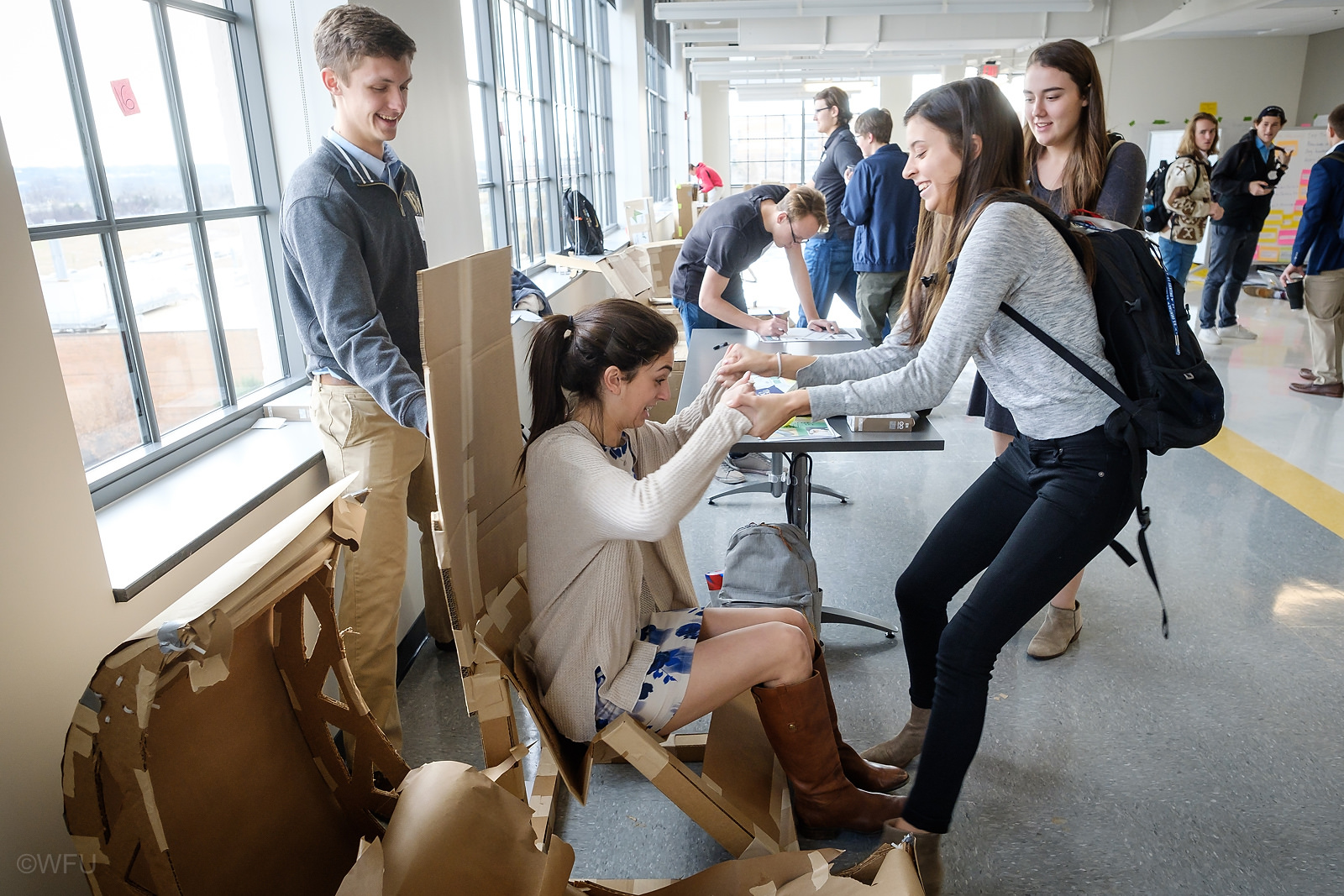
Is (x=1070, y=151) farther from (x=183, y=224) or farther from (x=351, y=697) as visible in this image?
(x=183, y=224)

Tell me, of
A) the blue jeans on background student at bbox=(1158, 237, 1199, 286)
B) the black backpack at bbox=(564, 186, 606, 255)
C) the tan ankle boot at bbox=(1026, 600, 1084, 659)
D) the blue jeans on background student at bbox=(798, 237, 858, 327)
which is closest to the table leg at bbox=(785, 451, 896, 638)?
the tan ankle boot at bbox=(1026, 600, 1084, 659)

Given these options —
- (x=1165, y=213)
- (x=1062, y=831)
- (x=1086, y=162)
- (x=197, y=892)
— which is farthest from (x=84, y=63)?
(x=1165, y=213)

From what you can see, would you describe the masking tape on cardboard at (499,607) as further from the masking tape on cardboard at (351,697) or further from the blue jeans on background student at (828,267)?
the blue jeans on background student at (828,267)

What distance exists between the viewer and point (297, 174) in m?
1.85

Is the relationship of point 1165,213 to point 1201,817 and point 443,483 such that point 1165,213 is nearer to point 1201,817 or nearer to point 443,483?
point 1201,817

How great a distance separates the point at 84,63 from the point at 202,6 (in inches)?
19.8

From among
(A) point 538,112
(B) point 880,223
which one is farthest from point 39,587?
(A) point 538,112

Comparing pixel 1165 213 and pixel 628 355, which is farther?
pixel 1165 213

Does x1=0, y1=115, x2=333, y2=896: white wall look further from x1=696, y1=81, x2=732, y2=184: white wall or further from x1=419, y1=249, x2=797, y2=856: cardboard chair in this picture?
x1=696, y1=81, x2=732, y2=184: white wall

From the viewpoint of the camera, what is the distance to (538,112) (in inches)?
245

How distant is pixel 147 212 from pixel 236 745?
1.40m

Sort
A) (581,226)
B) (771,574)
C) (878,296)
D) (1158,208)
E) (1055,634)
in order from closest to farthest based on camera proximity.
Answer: (771,574) → (1055,634) → (878,296) → (581,226) → (1158,208)

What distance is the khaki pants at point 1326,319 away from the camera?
16.2 ft

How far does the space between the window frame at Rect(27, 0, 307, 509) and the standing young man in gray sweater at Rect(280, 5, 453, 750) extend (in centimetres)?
34
